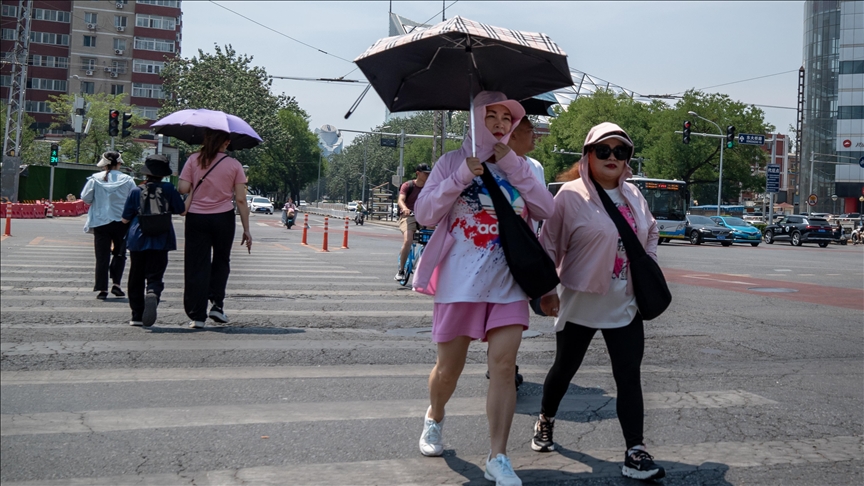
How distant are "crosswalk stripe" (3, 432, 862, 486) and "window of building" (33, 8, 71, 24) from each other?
2.08 m

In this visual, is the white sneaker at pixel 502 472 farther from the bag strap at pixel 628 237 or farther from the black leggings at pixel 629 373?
the bag strap at pixel 628 237

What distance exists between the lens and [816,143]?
9331 cm

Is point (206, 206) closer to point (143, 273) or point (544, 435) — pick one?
point (143, 273)

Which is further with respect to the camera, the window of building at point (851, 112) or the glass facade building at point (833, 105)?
the window of building at point (851, 112)

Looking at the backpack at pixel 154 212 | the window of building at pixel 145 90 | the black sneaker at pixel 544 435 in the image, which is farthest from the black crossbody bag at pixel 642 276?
the window of building at pixel 145 90

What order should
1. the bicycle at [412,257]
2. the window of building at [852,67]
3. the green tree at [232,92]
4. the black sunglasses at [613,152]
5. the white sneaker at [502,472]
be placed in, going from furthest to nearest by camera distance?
the window of building at [852,67] < the green tree at [232,92] < the bicycle at [412,257] < the black sunglasses at [613,152] < the white sneaker at [502,472]

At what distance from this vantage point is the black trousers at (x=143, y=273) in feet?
26.9

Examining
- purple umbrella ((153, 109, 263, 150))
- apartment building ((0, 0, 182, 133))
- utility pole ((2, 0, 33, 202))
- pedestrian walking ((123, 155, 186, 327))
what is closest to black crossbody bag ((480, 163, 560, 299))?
apartment building ((0, 0, 182, 133))

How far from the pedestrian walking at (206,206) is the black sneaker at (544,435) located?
407cm

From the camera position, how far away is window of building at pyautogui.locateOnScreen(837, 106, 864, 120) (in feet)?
287

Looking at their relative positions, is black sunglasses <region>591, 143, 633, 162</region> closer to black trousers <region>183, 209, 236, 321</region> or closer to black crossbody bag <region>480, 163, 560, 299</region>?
black crossbody bag <region>480, 163, 560, 299</region>

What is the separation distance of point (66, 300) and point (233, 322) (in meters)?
2.13

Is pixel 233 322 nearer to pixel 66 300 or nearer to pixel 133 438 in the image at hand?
pixel 66 300

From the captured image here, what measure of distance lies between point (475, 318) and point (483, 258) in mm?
282
